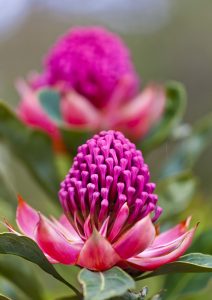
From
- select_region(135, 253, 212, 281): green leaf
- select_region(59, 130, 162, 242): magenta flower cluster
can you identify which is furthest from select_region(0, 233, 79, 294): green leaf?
select_region(135, 253, 212, 281): green leaf

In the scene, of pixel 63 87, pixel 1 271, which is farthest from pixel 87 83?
pixel 1 271

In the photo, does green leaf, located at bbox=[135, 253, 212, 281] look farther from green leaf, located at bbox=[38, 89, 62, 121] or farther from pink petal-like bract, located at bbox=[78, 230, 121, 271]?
green leaf, located at bbox=[38, 89, 62, 121]

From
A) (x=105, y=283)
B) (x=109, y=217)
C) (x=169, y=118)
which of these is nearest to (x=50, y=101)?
(x=169, y=118)

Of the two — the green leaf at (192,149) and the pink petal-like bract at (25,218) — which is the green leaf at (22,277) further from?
the green leaf at (192,149)

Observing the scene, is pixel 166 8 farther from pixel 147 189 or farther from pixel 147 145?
pixel 147 189

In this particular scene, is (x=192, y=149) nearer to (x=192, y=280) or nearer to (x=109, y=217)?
(x=192, y=280)

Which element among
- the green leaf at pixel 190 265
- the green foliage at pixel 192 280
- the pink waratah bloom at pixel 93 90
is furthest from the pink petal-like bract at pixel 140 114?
the green leaf at pixel 190 265
